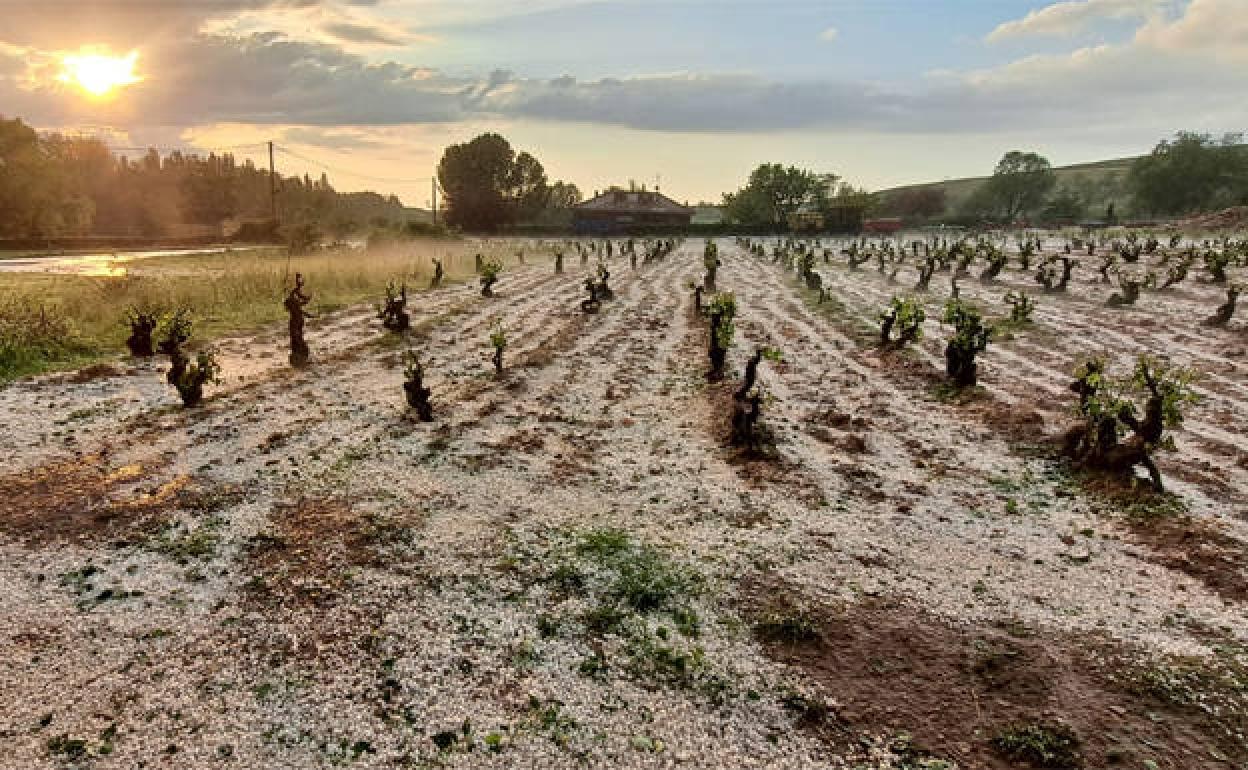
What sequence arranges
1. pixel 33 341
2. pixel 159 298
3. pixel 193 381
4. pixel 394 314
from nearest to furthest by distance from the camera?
pixel 193 381 < pixel 33 341 < pixel 394 314 < pixel 159 298

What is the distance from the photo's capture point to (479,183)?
92.2 meters

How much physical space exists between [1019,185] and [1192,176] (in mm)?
30324

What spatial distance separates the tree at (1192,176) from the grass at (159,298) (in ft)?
316

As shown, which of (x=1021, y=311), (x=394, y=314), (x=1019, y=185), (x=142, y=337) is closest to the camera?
(x=142, y=337)

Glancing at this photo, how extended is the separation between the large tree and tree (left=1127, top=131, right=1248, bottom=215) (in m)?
84.9

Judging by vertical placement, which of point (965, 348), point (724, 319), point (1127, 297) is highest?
point (1127, 297)

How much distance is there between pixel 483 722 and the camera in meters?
5.92

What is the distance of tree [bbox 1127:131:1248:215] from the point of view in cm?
8962

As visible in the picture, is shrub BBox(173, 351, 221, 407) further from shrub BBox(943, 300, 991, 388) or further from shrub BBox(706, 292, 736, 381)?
shrub BBox(943, 300, 991, 388)

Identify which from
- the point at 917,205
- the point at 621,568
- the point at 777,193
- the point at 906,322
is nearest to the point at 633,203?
the point at 777,193

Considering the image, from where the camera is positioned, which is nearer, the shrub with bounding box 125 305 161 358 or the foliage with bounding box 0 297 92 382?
the foliage with bounding box 0 297 92 382

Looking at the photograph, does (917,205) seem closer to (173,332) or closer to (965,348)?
(965,348)

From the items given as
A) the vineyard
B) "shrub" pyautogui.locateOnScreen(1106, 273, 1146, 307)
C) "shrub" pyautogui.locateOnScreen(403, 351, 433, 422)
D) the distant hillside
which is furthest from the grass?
the distant hillside

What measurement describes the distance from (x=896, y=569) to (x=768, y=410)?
6394 mm
